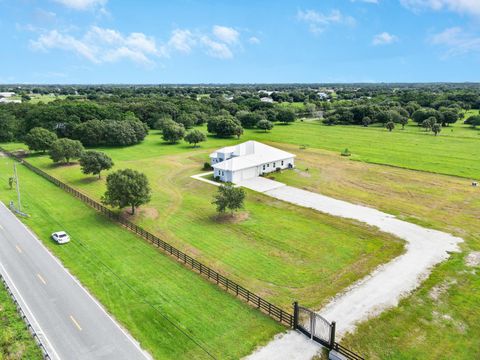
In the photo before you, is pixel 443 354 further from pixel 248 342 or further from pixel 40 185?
pixel 40 185

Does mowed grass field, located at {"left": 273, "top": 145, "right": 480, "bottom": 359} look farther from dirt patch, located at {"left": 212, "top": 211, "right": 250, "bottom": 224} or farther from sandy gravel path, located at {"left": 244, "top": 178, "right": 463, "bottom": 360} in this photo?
dirt patch, located at {"left": 212, "top": 211, "right": 250, "bottom": 224}

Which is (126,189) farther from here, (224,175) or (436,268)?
(436,268)

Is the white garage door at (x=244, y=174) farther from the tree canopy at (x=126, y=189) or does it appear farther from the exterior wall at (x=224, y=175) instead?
the tree canopy at (x=126, y=189)

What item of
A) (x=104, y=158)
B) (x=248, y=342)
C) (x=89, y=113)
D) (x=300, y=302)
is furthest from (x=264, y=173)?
(x=89, y=113)

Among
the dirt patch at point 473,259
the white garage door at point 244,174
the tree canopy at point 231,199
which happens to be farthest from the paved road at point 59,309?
the white garage door at point 244,174

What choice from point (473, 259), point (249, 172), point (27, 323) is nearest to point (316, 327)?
point (27, 323)
